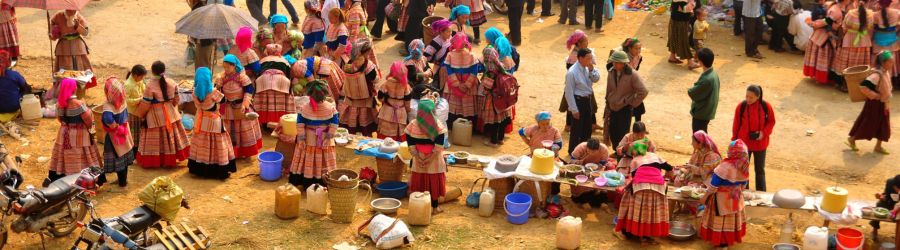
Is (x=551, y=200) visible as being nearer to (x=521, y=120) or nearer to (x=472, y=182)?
(x=472, y=182)

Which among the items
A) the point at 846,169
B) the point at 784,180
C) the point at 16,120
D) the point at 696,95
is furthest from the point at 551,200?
the point at 16,120

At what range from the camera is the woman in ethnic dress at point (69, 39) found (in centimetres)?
1448

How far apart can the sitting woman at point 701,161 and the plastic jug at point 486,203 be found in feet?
6.09

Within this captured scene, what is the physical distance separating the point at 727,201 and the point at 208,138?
17.8 ft

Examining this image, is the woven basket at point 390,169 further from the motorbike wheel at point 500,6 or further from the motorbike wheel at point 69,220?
the motorbike wheel at point 500,6

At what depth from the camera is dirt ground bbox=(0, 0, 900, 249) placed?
10.8 metres

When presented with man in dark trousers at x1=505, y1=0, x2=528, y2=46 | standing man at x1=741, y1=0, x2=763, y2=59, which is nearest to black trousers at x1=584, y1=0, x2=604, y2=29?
man in dark trousers at x1=505, y1=0, x2=528, y2=46

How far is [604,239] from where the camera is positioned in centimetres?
1082

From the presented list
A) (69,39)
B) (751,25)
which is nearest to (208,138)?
(69,39)

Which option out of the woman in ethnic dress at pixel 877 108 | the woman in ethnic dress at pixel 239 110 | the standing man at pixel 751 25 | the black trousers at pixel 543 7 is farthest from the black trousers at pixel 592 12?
the woman in ethnic dress at pixel 239 110

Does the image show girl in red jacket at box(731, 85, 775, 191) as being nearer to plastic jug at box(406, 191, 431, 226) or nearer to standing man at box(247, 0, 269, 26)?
plastic jug at box(406, 191, 431, 226)

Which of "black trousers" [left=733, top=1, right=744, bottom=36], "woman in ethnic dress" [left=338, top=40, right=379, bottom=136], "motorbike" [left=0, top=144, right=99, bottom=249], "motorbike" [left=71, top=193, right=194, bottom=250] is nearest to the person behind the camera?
"motorbike" [left=71, top=193, right=194, bottom=250]

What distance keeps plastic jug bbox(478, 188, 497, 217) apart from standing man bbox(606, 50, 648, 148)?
7.12ft

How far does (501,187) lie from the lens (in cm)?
1139
